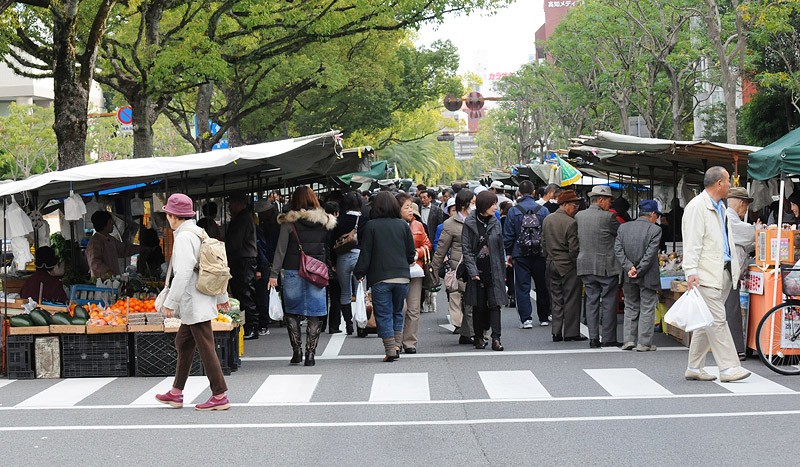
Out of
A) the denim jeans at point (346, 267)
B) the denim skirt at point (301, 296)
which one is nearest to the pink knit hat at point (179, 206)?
the denim skirt at point (301, 296)

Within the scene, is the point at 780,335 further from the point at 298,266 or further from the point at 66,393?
the point at 66,393

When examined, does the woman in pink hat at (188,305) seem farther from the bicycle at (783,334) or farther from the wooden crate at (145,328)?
the bicycle at (783,334)

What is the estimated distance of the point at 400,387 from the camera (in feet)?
32.5

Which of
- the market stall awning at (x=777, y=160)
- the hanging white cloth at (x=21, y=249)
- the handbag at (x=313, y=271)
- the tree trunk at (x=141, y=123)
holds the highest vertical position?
the tree trunk at (x=141, y=123)

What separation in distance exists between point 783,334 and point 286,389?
5000 mm

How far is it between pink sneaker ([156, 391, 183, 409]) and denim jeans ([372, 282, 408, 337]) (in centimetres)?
298

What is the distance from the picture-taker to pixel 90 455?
7277mm

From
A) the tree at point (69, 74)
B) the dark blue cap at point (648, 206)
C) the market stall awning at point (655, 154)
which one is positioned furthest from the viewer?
the tree at point (69, 74)

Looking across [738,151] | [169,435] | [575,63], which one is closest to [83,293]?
[169,435]

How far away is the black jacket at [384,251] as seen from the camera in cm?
1137

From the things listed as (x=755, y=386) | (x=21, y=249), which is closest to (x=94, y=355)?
(x=21, y=249)

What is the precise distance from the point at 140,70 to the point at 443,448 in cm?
1549

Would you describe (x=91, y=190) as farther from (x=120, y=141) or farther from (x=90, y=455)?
(x=120, y=141)

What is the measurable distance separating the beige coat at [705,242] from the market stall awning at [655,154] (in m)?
2.33
